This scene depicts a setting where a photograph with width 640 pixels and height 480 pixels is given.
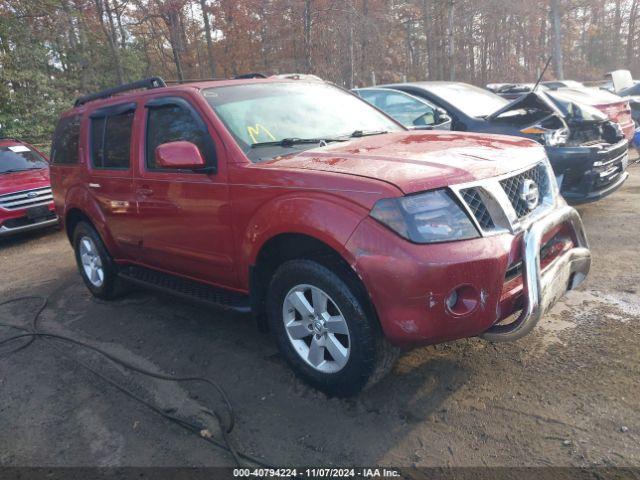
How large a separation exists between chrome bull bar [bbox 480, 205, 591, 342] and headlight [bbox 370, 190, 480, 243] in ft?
1.09

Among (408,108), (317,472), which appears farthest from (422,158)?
(408,108)

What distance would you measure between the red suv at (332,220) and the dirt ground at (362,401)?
0.32 m

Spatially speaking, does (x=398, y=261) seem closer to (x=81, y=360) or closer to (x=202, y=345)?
(x=202, y=345)

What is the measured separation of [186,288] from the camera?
406 cm

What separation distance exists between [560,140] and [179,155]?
4.57 meters

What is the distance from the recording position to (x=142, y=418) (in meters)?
3.12

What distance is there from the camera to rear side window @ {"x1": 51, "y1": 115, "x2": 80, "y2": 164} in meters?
5.27

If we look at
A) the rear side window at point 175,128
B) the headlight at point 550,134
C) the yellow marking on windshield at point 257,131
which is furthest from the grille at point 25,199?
the headlight at point 550,134

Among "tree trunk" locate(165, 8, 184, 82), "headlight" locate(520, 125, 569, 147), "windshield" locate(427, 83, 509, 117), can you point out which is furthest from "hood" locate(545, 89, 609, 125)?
"tree trunk" locate(165, 8, 184, 82)

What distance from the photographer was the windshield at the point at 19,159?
30.0ft

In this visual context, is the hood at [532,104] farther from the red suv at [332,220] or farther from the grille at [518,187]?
the grille at [518,187]

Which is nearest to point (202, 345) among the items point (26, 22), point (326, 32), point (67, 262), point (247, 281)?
point (247, 281)

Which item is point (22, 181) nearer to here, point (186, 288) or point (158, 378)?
point (186, 288)

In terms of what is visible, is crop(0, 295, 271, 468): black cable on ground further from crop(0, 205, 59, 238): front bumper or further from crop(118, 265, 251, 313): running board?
crop(0, 205, 59, 238): front bumper
